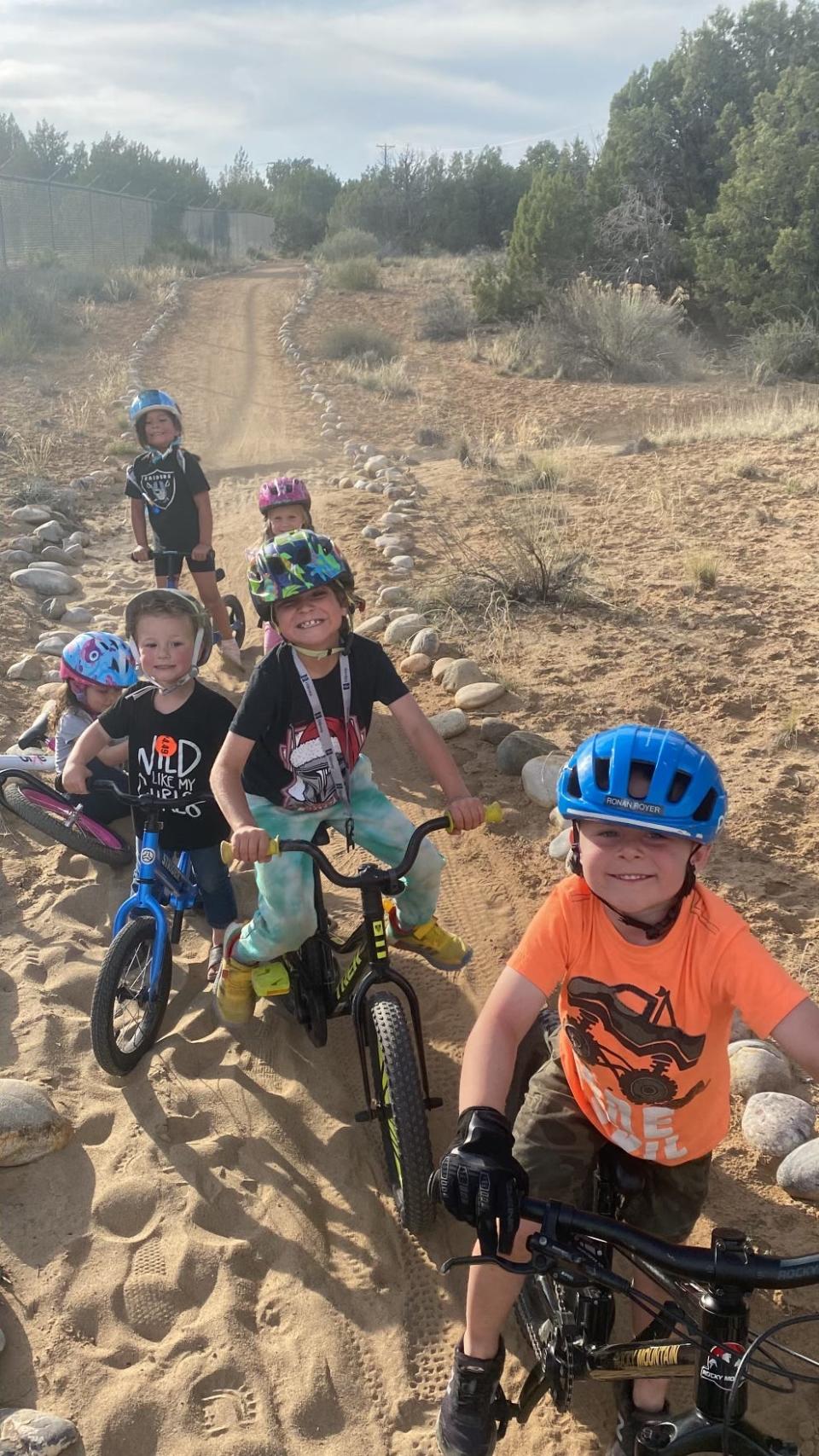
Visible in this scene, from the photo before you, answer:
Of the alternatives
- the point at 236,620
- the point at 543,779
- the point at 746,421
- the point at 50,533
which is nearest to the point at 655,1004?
the point at 543,779

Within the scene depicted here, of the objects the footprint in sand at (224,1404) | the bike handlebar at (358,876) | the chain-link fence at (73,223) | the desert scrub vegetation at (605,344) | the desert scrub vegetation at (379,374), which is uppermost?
the chain-link fence at (73,223)

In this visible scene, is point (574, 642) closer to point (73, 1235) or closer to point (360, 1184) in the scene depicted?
point (360, 1184)

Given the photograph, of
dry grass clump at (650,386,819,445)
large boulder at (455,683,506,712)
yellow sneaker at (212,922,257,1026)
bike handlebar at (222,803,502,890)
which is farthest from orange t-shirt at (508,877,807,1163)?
dry grass clump at (650,386,819,445)

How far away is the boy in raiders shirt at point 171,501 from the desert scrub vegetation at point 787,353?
40.3 feet

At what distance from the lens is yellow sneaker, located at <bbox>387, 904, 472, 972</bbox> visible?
3.71 m

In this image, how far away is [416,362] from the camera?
1939 centimetres

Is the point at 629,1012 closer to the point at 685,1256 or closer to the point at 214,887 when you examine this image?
the point at 685,1256

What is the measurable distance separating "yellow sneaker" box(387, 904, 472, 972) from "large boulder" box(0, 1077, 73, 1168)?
51.5 inches

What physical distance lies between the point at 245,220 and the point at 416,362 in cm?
3440

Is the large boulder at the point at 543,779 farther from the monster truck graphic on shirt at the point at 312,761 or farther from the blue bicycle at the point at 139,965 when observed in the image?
the blue bicycle at the point at 139,965

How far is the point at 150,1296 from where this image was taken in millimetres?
2850

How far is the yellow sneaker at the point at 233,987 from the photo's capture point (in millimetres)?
3703

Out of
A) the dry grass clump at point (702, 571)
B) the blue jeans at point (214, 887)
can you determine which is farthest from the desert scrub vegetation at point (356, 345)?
the blue jeans at point (214, 887)

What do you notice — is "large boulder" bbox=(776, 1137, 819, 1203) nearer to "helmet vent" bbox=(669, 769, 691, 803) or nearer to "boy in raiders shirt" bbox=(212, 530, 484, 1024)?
"boy in raiders shirt" bbox=(212, 530, 484, 1024)
